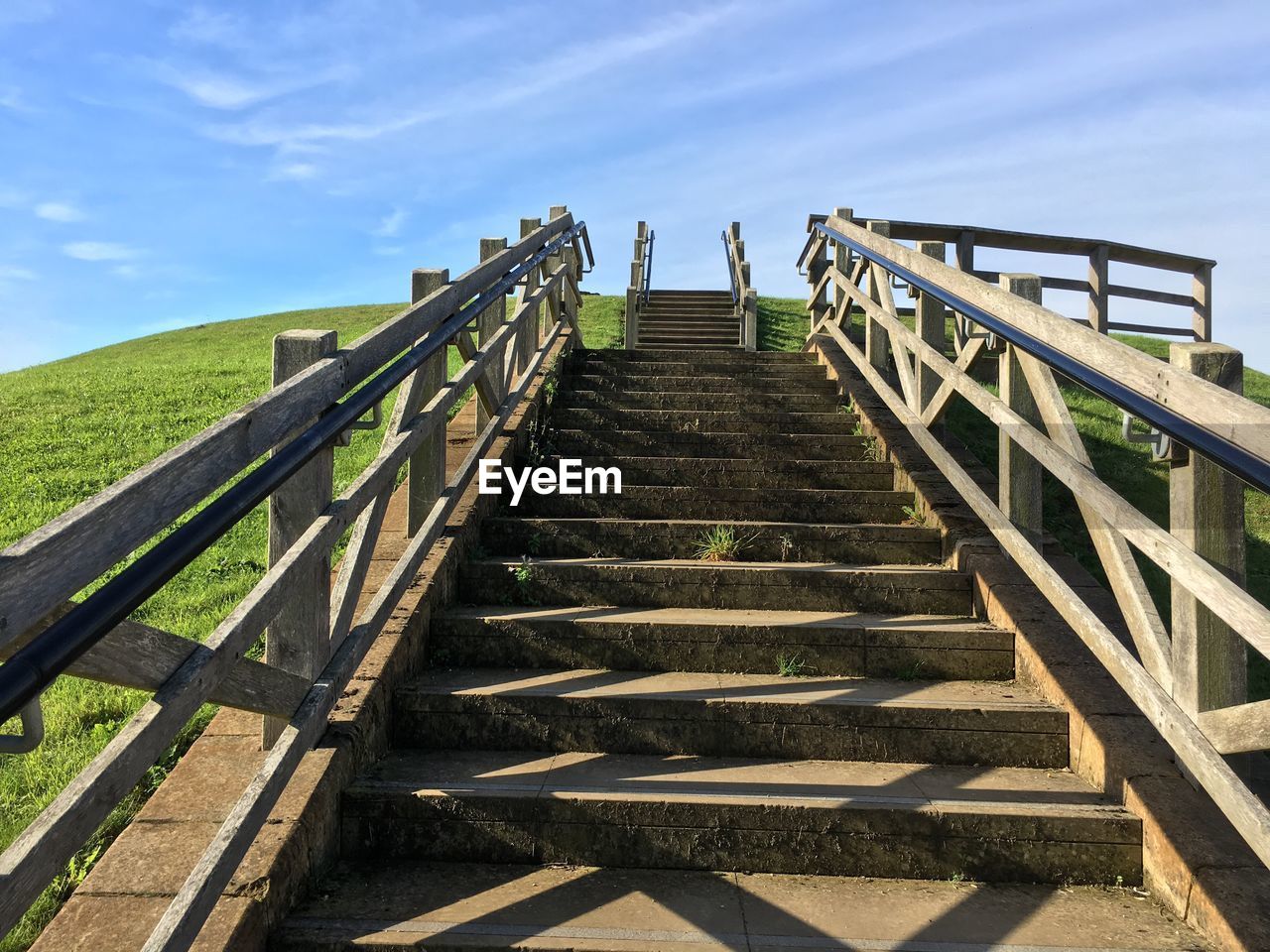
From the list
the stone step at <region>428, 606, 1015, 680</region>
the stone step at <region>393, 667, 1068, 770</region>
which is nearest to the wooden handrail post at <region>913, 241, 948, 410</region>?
the stone step at <region>428, 606, 1015, 680</region>

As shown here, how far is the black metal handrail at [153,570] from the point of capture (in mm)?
1328

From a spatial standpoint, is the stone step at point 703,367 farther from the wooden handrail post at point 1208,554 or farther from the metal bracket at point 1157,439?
the wooden handrail post at point 1208,554

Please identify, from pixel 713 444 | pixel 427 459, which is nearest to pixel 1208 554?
pixel 427 459

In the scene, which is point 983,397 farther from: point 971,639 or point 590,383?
point 590,383

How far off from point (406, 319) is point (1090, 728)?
278 centimetres

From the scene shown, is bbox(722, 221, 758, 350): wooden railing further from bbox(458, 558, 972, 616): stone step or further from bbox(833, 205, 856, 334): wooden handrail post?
bbox(458, 558, 972, 616): stone step

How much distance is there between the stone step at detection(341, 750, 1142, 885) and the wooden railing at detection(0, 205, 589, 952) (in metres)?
0.45

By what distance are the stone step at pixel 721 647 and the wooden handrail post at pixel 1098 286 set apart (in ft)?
25.8

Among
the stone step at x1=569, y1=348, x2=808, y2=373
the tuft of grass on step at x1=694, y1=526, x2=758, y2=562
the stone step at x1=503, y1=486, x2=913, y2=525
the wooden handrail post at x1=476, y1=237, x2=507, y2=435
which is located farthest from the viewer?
the stone step at x1=569, y1=348, x2=808, y2=373

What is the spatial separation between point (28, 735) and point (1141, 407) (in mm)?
A: 2550

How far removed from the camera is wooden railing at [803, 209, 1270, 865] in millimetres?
2074

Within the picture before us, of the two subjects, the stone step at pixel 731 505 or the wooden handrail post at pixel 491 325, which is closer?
the stone step at pixel 731 505

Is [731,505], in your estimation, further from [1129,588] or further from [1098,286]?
[1098,286]

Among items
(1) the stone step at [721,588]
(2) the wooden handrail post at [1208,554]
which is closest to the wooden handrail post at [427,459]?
(1) the stone step at [721,588]
